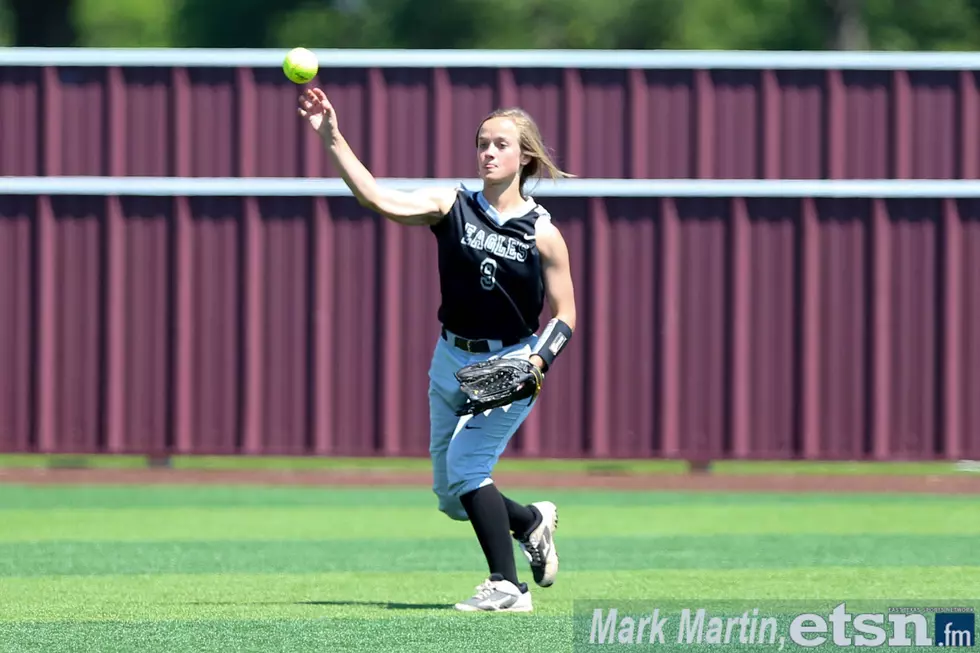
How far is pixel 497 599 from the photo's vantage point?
6812 millimetres

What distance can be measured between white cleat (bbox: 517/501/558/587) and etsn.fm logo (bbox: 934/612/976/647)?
4.87ft

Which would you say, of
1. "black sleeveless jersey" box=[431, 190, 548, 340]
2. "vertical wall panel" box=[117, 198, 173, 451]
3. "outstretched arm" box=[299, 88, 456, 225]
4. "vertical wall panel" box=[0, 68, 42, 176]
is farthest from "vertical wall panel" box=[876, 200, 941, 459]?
"outstretched arm" box=[299, 88, 456, 225]

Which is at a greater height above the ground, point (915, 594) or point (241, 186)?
point (241, 186)

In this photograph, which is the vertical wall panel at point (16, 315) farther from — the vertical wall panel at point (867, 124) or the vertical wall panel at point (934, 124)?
the vertical wall panel at point (934, 124)

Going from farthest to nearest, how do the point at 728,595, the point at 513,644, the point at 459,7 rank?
the point at 459,7 < the point at 728,595 < the point at 513,644

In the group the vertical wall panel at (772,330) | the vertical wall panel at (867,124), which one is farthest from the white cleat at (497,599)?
the vertical wall panel at (867,124)

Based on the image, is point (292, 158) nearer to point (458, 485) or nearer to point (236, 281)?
point (236, 281)

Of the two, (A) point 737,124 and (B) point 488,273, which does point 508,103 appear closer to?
(A) point 737,124

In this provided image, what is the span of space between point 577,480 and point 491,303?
706cm

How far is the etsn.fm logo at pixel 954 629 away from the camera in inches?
242

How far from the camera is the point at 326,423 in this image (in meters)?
13.8

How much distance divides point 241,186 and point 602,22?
1714 centimetres

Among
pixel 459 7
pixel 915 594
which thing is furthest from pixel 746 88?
pixel 459 7

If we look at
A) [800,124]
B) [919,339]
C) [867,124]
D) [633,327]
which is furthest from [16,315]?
[919,339]
